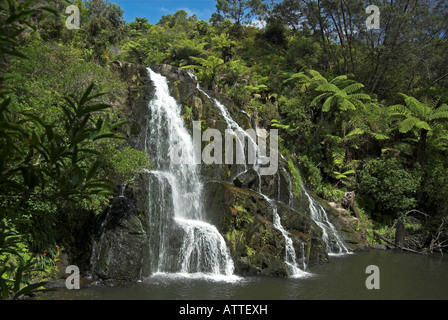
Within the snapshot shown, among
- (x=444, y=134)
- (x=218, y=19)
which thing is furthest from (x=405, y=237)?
(x=218, y=19)

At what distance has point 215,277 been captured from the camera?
8188 millimetres

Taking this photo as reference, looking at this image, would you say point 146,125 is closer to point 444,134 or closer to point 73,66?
point 73,66

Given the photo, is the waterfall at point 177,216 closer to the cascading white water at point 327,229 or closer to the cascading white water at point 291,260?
the cascading white water at point 291,260

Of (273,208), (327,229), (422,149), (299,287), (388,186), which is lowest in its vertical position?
(299,287)

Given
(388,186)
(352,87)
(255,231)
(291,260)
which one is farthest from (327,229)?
(352,87)

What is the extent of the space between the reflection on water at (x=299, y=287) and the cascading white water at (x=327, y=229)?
2.11m

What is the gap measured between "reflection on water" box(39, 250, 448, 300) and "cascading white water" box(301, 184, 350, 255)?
6.93 feet

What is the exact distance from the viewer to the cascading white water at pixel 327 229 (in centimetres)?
1200

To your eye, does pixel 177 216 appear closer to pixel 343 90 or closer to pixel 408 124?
pixel 343 90

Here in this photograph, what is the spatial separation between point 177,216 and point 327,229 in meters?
6.61

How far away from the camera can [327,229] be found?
1259 cm

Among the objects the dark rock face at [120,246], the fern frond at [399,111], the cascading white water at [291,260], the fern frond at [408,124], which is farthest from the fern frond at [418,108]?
the dark rock face at [120,246]

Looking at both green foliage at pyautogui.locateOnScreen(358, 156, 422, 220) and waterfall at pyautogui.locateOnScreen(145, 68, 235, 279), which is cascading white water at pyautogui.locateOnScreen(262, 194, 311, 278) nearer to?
waterfall at pyautogui.locateOnScreen(145, 68, 235, 279)
